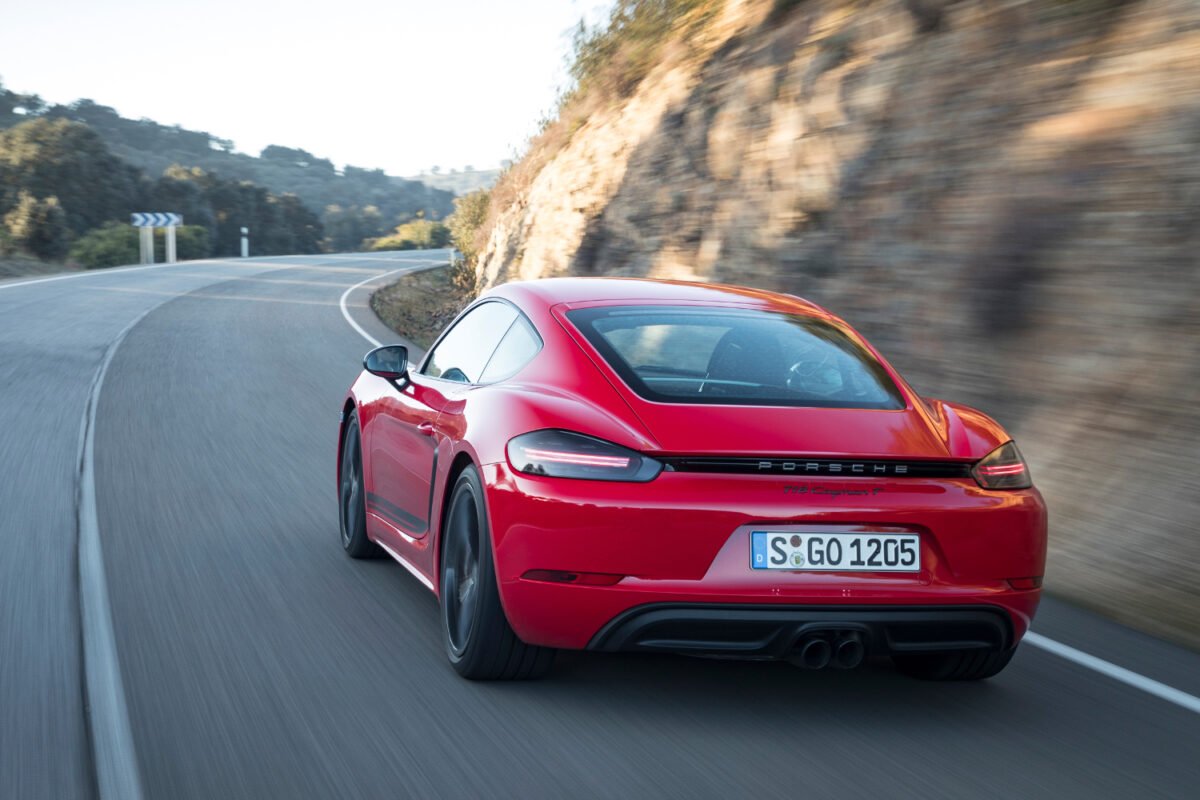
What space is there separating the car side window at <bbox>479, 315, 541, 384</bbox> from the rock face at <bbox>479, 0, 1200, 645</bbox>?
2.99 meters

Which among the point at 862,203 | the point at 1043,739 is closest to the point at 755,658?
the point at 1043,739

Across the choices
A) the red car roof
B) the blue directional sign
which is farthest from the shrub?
the red car roof

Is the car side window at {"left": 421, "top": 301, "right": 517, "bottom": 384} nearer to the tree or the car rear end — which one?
the car rear end

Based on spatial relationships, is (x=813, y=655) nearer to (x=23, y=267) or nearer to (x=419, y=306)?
(x=419, y=306)

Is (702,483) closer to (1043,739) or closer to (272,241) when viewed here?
(1043,739)

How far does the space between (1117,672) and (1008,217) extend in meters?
4.81

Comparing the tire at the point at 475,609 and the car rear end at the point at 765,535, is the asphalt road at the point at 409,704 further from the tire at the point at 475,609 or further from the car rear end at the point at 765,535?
the car rear end at the point at 765,535

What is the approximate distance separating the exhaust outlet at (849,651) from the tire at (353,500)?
299cm

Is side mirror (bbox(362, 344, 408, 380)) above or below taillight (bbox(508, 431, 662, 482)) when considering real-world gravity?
below

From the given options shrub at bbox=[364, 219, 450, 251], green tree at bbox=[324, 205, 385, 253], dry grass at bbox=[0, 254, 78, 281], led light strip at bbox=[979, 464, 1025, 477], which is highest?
led light strip at bbox=[979, 464, 1025, 477]

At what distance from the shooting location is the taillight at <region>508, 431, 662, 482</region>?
4.14m

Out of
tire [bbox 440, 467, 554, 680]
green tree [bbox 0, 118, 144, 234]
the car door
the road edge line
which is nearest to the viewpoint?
tire [bbox 440, 467, 554, 680]

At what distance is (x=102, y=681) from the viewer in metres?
4.60

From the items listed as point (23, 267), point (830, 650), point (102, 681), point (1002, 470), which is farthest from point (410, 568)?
point (23, 267)
